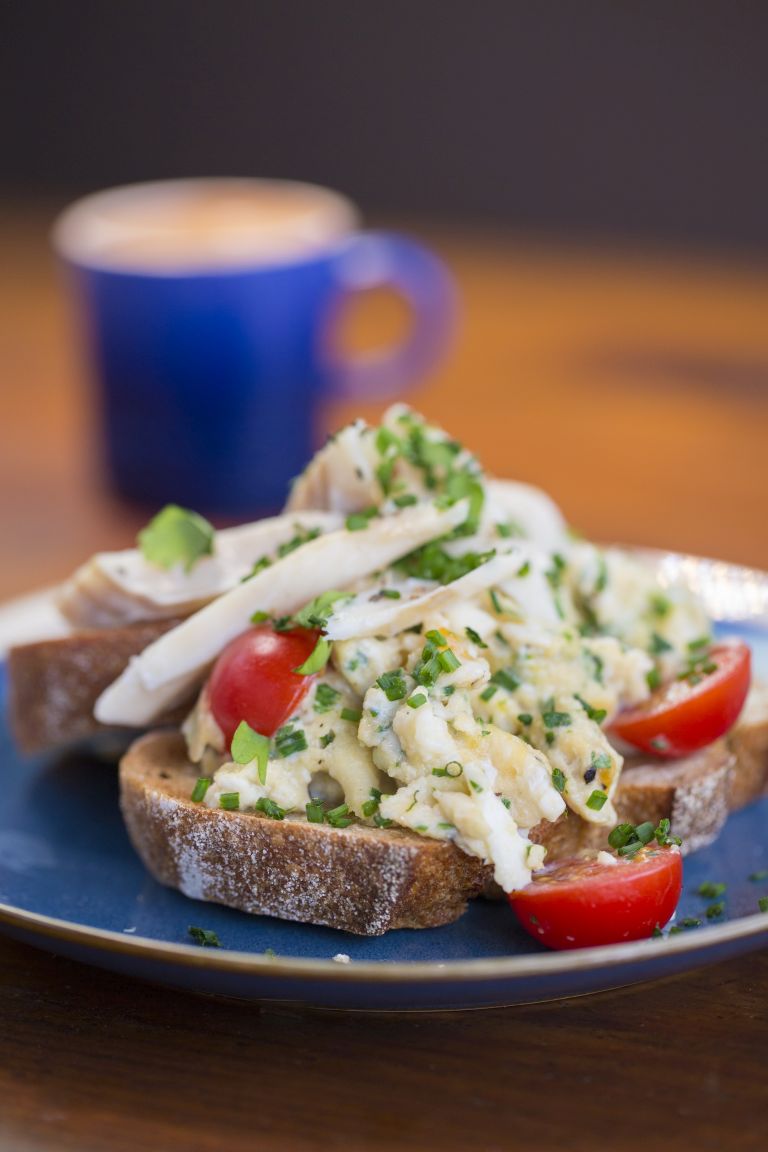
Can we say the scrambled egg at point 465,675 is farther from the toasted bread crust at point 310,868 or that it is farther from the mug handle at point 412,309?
the mug handle at point 412,309

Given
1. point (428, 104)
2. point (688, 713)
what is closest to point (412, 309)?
point (688, 713)

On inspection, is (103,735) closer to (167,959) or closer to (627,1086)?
(167,959)

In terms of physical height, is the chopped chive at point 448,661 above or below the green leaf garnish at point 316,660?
above

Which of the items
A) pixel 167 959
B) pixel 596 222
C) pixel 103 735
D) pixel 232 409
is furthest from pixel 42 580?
pixel 596 222

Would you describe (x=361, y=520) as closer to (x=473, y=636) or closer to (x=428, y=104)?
(x=473, y=636)

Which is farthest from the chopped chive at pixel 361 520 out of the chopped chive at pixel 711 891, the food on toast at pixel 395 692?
the chopped chive at pixel 711 891
